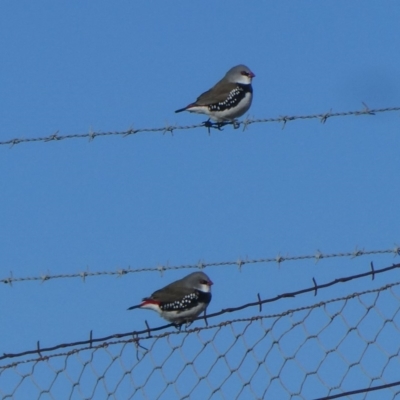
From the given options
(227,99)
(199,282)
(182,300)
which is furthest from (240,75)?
(182,300)

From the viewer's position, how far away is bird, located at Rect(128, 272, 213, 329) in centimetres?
940

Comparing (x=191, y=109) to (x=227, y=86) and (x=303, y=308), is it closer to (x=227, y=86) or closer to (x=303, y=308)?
(x=227, y=86)

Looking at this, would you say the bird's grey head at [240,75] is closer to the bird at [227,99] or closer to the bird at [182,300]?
the bird at [227,99]

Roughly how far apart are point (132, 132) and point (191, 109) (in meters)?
3.55

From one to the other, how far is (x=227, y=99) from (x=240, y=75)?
0.75 meters

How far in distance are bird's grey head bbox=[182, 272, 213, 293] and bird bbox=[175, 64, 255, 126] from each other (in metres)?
1.46

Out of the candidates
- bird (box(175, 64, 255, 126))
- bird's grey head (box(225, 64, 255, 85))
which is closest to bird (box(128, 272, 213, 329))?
bird (box(175, 64, 255, 126))

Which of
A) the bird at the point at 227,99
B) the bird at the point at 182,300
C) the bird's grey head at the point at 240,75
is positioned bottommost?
the bird at the point at 182,300

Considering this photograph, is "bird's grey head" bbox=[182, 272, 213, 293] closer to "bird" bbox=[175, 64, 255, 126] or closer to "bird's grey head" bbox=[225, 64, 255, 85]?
"bird" bbox=[175, 64, 255, 126]

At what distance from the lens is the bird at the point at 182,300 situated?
9398 mm

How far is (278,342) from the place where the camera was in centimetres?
541

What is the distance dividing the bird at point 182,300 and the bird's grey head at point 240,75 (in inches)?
94.9

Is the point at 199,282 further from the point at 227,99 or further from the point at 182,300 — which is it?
the point at 227,99

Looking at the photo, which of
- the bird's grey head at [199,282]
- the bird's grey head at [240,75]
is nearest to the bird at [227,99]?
the bird's grey head at [240,75]
